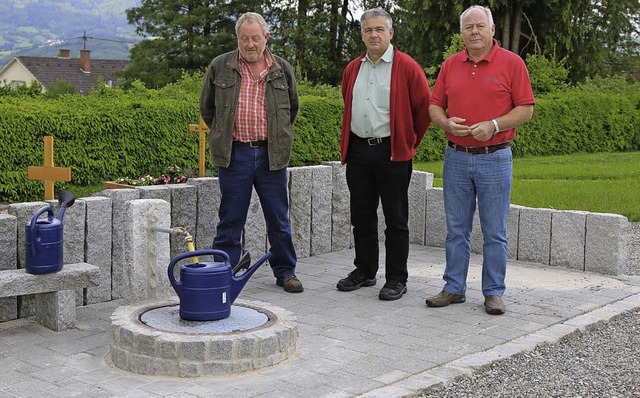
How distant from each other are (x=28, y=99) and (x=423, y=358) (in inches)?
397

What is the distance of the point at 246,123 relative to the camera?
6.40 metres

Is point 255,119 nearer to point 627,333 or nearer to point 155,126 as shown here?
point 627,333

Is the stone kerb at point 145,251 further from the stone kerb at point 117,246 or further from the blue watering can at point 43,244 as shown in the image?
the stone kerb at point 117,246

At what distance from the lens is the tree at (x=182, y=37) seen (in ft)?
114

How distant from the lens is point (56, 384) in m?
4.49

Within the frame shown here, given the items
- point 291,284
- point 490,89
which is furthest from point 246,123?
point 490,89

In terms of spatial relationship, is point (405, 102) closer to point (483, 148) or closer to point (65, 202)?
point (483, 148)

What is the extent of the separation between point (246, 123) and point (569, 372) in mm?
2841

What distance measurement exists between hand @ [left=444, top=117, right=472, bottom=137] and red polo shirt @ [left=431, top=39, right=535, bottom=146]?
7 centimetres

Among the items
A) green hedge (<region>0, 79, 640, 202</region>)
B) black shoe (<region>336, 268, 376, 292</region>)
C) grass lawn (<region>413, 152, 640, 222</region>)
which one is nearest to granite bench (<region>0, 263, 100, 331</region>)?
black shoe (<region>336, 268, 376, 292</region>)

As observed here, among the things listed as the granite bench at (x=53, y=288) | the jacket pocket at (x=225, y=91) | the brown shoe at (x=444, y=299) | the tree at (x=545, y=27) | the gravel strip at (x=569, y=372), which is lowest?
the gravel strip at (x=569, y=372)

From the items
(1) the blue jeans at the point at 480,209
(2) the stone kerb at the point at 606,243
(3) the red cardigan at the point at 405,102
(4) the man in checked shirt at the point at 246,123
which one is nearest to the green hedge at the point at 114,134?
(4) the man in checked shirt at the point at 246,123

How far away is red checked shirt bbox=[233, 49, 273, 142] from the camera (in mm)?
6395

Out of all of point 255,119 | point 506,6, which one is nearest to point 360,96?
point 255,119
